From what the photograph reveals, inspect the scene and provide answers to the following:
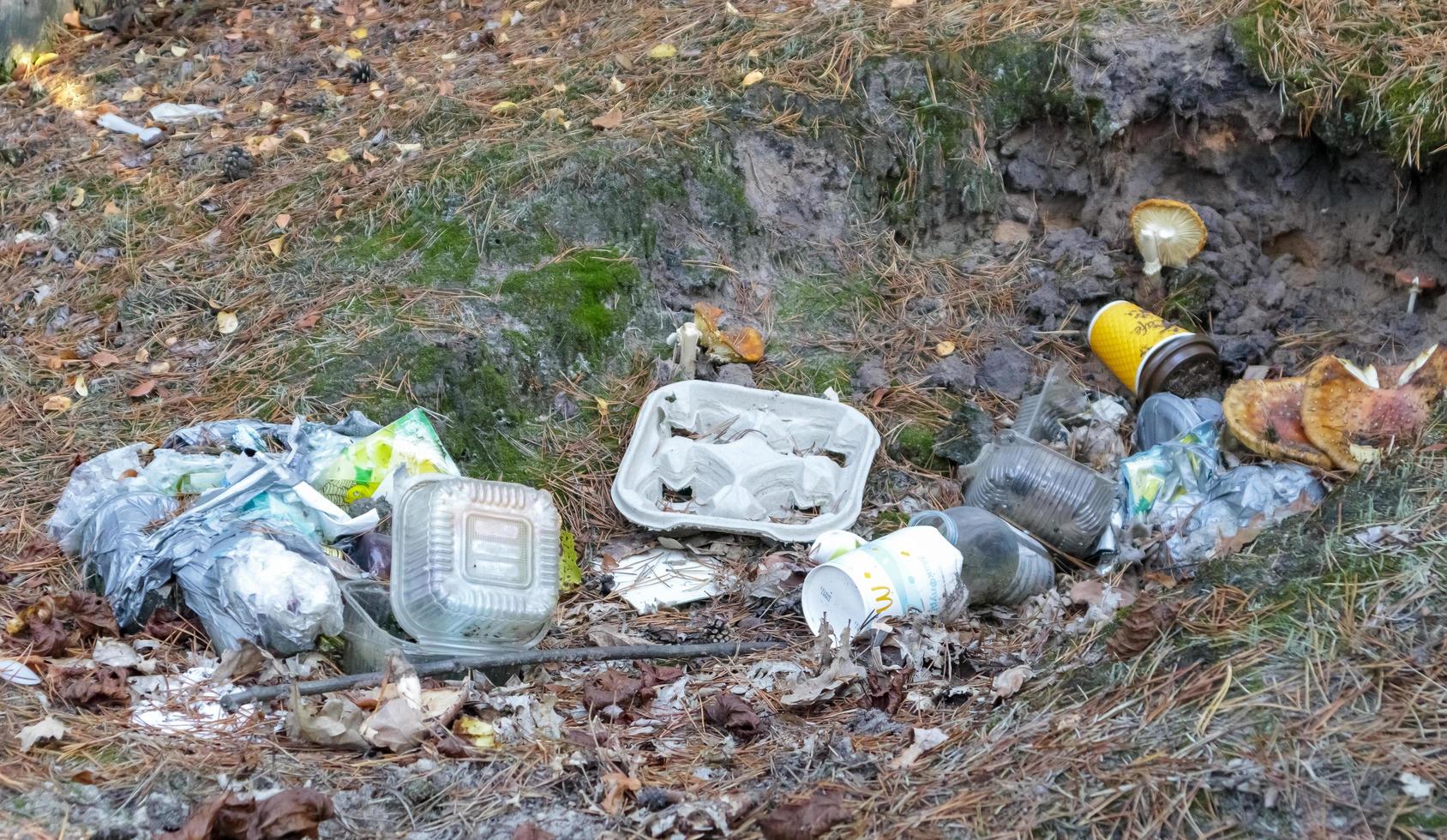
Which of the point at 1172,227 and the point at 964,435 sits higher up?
the point at 1172,227

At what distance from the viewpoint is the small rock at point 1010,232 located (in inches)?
171

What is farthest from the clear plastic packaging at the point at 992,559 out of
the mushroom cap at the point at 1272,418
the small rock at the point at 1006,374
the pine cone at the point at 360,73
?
the pine cone at the point at 360,73

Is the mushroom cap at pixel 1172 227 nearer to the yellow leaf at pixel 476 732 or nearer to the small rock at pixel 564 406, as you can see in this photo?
the small rock at pixel 564 406

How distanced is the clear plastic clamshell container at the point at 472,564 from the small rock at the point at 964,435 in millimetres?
1295

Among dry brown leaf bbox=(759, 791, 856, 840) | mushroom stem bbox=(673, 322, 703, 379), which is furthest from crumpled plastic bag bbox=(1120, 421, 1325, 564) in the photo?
dry brown leaf bbox=(759, 791, 856, 840)

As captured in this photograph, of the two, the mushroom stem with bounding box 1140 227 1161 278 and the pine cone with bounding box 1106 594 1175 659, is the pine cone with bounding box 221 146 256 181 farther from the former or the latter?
the pine cone with bounding box 1106 594 1175 659

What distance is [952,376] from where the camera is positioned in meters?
3.86

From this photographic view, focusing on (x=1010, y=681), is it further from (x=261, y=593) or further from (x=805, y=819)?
(x=261, y=593)

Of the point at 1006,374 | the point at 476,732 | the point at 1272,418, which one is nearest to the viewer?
the point at 476,732

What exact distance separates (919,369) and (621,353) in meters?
0.95

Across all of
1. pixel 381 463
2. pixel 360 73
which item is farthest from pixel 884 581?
pixel 360 73

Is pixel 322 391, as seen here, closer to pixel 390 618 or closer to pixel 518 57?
pixel 390 618

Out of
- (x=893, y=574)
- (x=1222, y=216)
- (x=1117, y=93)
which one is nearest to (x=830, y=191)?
(x=1117, y=93)

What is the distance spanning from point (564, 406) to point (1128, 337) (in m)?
1.80
